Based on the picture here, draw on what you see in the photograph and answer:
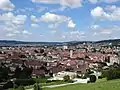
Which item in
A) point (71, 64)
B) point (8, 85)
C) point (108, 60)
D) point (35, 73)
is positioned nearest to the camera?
point (8, 85)

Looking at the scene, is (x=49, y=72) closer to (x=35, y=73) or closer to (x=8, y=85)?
(x=35, y=73)

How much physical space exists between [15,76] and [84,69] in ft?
88.6

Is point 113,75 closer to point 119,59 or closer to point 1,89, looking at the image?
point 1,89

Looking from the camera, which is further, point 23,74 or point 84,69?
point 84,69

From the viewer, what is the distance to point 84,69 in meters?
93.4

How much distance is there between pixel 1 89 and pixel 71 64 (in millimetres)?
60055

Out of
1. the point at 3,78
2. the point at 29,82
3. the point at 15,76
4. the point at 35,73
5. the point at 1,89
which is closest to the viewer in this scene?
the point at 1,89

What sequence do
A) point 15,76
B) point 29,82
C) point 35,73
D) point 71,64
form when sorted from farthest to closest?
point 71,64 → point 35,73 → point 15,76 → point 29,82

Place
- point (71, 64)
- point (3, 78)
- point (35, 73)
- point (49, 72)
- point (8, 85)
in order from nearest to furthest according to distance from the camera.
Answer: point (8, 85), point (3, 78), point (35, 73), point (49, 72), point (71, 64)

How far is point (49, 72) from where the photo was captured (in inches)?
3538

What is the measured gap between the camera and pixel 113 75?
5334 cm

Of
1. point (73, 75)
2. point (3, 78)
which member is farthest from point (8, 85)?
point (73, 75)

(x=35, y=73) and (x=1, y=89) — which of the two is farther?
(x=35, y=73)

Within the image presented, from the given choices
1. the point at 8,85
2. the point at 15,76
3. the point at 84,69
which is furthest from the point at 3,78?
the point at 84,69
